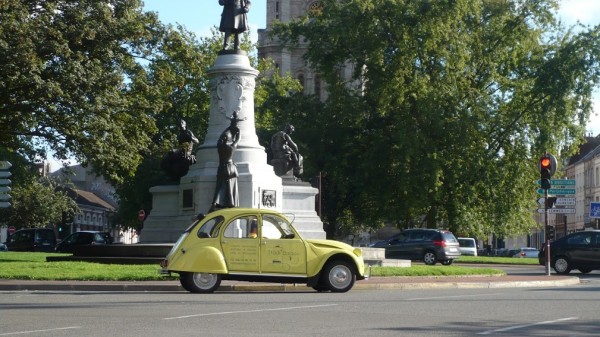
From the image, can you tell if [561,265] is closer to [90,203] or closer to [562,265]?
[562,265]

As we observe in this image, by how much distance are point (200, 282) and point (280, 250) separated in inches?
65.9

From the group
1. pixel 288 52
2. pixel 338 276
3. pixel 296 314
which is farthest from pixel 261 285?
pixel 288 52

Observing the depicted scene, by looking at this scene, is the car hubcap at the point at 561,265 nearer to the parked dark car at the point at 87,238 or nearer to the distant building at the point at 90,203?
the parked dark car at the point at 87,238

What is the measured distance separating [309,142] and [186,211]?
2674 cm

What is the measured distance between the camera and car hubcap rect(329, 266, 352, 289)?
22.9m

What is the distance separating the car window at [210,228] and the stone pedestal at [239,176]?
13.1 metres

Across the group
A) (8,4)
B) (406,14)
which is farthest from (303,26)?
(8,4)

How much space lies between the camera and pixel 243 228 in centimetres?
2236

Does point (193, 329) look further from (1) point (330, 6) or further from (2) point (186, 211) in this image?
(1) point (330, 6)

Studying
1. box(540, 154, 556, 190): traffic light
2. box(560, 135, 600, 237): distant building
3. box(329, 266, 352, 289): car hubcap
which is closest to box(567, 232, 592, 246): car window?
box(540, 154, 556, 190): traffic light

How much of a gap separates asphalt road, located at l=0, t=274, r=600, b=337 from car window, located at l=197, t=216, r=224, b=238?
46.7 inches

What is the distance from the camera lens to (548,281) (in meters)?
29.0

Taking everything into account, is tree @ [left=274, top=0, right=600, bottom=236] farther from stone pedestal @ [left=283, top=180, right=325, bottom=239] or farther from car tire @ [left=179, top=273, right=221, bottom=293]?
car tire @ [left=179, top=273, right=221, bottom=293]

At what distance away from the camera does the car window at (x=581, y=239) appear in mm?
38062
